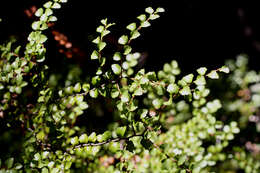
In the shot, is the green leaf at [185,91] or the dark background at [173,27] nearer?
the green leaf at [185,91]

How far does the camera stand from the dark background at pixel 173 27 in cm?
215

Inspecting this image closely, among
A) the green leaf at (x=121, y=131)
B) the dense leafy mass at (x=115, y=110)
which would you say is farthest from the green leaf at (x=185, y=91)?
the green leaf at (x=121, y=131)

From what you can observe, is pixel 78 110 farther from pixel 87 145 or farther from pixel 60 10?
pixel 60 10

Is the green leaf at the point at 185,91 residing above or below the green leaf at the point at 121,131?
above

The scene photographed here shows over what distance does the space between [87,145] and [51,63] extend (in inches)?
58.9

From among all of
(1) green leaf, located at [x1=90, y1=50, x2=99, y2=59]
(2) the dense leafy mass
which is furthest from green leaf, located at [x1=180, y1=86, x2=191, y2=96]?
(1) green leaf, located at [x1=90, y1=50, x2=99, y2=59]

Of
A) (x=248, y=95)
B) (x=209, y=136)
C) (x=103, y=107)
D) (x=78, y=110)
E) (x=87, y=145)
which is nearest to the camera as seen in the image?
(x=87, y=145)

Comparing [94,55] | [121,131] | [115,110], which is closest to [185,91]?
[121,131]

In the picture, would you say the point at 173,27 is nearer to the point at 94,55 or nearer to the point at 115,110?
the point at 115,110

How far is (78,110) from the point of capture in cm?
136

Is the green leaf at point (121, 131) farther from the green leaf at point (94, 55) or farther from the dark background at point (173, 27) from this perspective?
the dark background at point (173, 27)

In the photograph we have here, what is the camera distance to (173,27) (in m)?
3.33

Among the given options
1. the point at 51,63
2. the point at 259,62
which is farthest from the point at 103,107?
the point at 259,62

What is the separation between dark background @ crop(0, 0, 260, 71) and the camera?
7.07 feet
